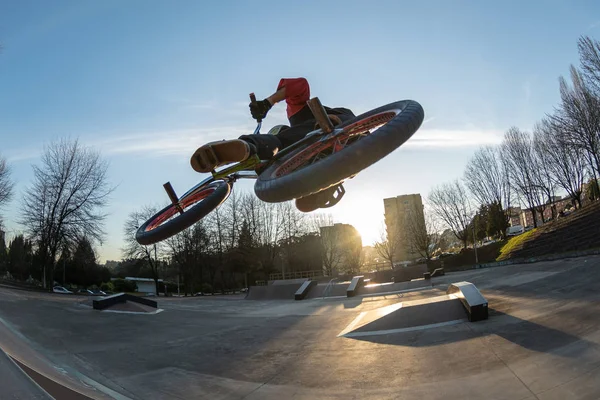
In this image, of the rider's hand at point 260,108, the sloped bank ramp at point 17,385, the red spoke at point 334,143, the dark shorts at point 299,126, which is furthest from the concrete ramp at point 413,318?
the sloped bank ramp at point 17,385

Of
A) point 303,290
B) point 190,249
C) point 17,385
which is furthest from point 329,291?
point 190,249

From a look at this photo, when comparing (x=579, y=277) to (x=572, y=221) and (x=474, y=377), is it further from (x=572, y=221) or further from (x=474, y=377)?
(x=572, y=221)

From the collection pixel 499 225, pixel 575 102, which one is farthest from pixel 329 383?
pixel 499 225

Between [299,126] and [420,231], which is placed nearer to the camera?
[299,126]

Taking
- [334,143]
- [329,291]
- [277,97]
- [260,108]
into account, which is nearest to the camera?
[334,143]

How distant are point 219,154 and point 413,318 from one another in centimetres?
431

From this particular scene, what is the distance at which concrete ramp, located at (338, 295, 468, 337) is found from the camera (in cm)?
632

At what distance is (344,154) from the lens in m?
4.16

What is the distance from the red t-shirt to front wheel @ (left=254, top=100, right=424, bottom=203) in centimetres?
85

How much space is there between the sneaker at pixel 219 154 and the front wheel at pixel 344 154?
0.46 m

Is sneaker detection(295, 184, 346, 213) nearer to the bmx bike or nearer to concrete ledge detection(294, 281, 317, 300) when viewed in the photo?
the bmx bike

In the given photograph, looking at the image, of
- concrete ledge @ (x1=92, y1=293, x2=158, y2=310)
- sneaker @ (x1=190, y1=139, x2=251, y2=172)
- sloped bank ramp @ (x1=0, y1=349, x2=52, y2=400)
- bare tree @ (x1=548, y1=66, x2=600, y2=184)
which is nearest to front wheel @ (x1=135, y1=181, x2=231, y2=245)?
sneaker @ (x1=190, y1=139, x2=251, y2=172)

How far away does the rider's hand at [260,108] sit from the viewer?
18.2ft

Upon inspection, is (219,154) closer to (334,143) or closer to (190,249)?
(334,143)
